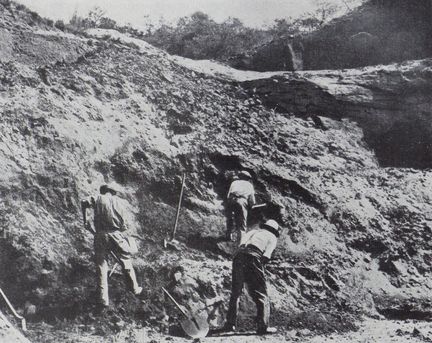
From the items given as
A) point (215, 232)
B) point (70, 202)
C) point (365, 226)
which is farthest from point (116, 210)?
point (365, 226)

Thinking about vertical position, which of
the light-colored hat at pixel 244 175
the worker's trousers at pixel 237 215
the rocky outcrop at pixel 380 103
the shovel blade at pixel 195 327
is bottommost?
the shovel blade at pixel 195 327

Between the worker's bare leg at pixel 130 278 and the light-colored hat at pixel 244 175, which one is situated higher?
the light-colored hat at pixel 244 175

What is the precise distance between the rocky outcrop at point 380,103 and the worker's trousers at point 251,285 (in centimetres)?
548

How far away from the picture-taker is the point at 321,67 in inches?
511

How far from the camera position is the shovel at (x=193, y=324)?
6336 millimetres

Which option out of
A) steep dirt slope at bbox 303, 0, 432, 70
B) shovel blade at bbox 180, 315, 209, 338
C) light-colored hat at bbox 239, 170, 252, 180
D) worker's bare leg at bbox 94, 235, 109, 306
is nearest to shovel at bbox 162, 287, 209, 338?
shovel blade at bbox 180, 315, 209, 338

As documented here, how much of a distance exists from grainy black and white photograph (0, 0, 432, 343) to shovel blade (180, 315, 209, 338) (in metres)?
0.03

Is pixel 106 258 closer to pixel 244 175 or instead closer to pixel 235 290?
pixel 235 290

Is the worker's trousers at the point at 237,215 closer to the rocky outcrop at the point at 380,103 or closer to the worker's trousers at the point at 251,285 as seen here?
the worker's trousers at the point at 251,285

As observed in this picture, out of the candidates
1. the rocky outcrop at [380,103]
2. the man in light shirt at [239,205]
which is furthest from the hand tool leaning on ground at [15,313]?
the rocky outcrop at [380,103]

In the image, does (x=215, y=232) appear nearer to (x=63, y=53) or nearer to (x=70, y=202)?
(x=70, y=202)

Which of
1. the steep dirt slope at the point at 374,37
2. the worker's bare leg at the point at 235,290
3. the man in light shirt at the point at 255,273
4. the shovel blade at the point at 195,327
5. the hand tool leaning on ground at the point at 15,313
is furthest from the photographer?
the steep dirt slope at the point at 374,37

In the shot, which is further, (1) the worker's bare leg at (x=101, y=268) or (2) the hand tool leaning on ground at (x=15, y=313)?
(1) the worker's bare leg at (x=101, y=268)

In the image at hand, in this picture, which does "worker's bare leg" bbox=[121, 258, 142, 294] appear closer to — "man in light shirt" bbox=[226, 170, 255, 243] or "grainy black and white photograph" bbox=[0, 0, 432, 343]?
"grainy black and white photograph" bbox=[0, 0, 432, 343]
